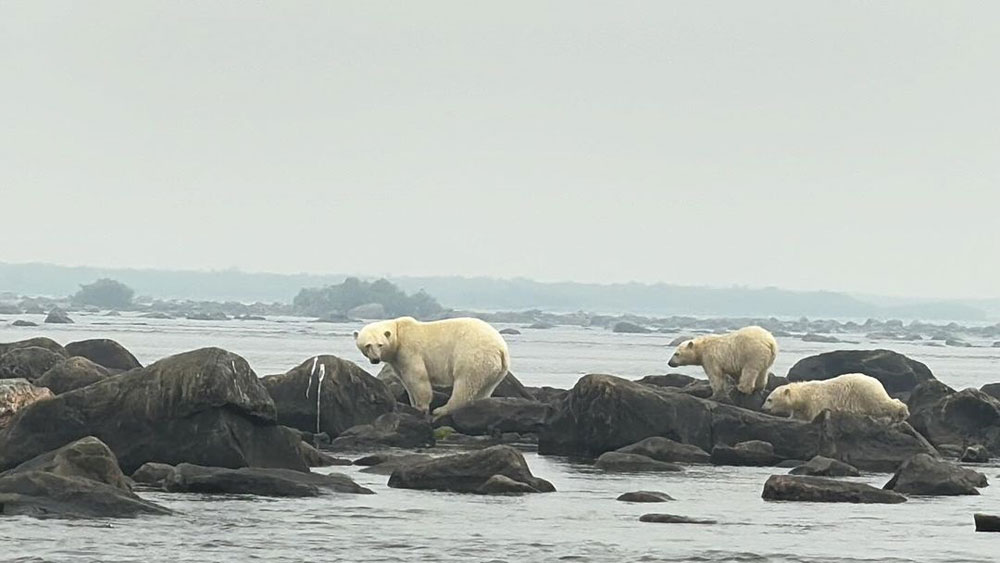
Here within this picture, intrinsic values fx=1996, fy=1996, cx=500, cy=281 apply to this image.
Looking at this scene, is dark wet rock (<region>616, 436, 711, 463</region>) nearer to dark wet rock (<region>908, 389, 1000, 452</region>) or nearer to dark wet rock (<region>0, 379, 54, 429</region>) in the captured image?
dark wet rock (<region>908, 389, 1000, 452</region>)

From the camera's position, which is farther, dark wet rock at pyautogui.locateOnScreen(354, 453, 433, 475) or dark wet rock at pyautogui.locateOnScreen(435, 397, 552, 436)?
dark wet rock at pyautogui.locateOnScreen(435, 397, 552, 436)

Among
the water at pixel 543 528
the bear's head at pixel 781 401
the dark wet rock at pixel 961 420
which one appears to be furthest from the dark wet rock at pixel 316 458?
the dark wet rock at pixel 961 420

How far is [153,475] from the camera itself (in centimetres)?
2147

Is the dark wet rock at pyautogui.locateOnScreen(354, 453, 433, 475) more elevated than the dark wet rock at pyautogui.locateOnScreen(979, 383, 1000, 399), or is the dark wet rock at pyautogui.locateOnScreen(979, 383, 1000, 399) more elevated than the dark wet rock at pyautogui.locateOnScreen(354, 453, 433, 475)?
the dark wet rock at pyautogui.locateOnScreen(979, 383, 1000, 399)

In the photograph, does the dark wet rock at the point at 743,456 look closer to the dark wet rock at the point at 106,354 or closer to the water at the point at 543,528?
the water at the point at 543,528

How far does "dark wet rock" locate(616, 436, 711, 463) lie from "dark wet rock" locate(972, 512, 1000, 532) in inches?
273

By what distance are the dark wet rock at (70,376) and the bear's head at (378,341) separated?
3.87 meters

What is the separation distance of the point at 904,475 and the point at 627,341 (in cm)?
6801

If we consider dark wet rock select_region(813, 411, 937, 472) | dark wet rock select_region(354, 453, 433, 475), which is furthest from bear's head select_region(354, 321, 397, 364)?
dark wet rock select_region(813, 411, 937, 472)

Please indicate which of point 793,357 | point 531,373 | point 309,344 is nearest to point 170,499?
point 531,373

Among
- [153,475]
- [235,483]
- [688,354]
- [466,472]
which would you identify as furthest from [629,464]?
[688,354]

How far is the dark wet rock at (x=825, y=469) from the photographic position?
80.9 feet

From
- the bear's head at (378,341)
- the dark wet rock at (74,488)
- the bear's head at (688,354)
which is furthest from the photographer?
the bear's head at (688,354)

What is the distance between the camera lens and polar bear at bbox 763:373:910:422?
29547mm
